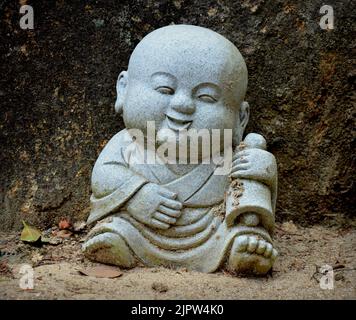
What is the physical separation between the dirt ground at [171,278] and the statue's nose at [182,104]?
2.68 ft

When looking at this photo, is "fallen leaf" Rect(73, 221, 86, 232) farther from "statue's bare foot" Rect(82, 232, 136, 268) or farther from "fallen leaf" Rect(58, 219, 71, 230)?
"statue's bare foot" Rect(82, 232, 136, 268)

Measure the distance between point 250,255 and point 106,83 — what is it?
4.96 ft

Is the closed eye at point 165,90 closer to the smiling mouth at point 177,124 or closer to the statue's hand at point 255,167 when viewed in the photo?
the smiling mouth at point 177,124

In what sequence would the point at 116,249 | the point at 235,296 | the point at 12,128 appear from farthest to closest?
the point at 12,128, the point at 116,249, the point at 235,296

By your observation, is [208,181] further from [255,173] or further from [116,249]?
[116,249]

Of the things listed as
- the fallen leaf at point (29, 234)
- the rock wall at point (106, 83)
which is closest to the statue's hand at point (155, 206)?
the fallen leaf at point (29, 234)

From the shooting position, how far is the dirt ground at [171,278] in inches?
139

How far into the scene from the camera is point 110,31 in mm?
4664

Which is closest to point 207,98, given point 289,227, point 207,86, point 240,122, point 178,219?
point 207,86

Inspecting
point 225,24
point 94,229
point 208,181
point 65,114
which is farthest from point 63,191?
point 225,24

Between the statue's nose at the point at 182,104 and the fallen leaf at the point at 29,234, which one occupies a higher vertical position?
the statue's nose at the point at 182,104

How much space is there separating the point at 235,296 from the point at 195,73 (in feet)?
3.71

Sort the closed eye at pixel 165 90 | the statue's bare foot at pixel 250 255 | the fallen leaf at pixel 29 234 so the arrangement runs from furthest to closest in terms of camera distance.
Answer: the fallen leaf at pixel 29 234
the closed eye at pixel 165 90
the statue's bare foot at pixel 250 255

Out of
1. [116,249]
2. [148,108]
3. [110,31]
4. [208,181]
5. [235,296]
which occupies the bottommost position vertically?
[235,296]
